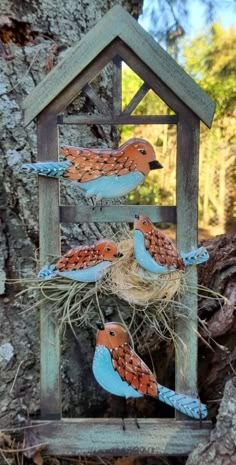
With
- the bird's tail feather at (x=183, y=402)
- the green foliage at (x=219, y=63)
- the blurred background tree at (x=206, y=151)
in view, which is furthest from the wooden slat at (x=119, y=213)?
the blurred background tree at (x=206, y=151)

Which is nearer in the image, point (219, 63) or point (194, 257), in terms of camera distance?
point (194, 257)

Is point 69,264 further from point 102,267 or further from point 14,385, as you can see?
point 14,385

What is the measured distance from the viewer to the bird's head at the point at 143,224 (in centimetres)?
76

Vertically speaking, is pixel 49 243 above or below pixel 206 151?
below

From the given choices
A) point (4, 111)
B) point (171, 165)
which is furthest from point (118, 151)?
point (171, 165)

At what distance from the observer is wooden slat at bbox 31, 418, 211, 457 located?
2.62 ft

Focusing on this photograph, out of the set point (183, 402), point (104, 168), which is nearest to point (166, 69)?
point (104, 168)

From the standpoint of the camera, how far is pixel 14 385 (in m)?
0.92

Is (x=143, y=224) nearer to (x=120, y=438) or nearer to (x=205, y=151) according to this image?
(x=120, y=438)

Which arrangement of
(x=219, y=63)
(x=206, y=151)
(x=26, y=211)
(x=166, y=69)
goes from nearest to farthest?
(x=166, y=69)
(x=26, y=211)
(x=219, y=63)
(x=206, y=151)

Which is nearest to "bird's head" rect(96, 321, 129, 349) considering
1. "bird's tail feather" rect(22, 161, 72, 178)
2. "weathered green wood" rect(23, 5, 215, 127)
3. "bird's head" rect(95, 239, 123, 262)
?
"bird's head" rect(95, 239, 123, 262)

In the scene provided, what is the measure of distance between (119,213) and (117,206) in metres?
0.01

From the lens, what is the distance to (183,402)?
0.79 metres

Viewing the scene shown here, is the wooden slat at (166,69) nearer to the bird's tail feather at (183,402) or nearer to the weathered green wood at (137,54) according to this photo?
the weathered green wood at (137,54)
